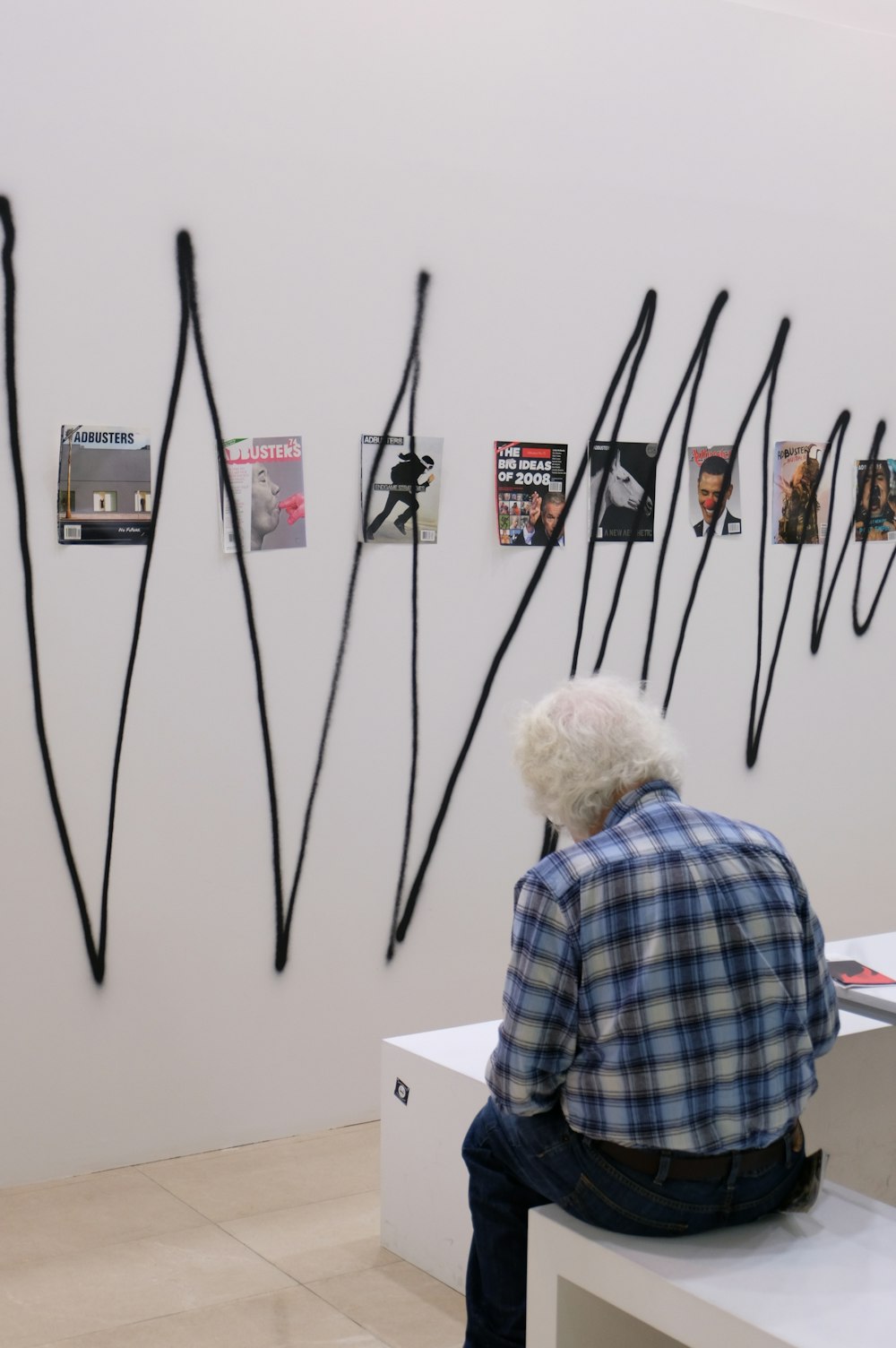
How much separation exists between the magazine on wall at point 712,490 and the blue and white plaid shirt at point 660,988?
1983 millimetres

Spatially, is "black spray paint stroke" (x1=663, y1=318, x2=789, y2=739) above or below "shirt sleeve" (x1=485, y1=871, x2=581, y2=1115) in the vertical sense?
above

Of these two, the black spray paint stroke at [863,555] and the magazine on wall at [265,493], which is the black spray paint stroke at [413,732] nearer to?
the magazine on wall at [265,493]

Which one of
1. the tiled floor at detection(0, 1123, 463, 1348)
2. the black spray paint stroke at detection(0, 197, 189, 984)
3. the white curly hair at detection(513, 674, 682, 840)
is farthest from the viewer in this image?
the black spray paint stroke at detection(0, 197, 189, 984)

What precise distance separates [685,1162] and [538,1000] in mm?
277

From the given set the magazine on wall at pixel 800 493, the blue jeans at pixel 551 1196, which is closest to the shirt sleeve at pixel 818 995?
the blue jeans at pixel 551 1196

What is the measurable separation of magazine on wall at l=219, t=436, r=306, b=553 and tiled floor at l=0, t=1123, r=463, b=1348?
4.27 ft

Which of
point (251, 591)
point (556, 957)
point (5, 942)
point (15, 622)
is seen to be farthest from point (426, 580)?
point (556, 957)

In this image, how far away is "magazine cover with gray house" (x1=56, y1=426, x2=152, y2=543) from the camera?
2.85 metres

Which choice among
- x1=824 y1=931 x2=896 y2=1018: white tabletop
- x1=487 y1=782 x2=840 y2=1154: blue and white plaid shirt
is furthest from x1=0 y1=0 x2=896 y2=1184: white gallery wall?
x1=487 y1=782 x2=840 y2=1154: blue and white plaid shirt

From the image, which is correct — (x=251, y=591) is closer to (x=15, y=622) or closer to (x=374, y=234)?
(x=15, y=622)

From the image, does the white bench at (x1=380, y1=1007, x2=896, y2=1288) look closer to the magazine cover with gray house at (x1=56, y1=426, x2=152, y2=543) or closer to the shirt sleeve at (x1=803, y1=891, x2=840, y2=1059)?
the shirt sleeve at (x1=803, y1=891, x2=840, y2=1059)

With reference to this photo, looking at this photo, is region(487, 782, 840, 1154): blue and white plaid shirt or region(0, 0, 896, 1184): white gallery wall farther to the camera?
region(0, 0, 896, 1184): white gallery wall

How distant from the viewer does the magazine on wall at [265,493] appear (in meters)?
3.02

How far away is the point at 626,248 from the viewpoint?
136 inches
